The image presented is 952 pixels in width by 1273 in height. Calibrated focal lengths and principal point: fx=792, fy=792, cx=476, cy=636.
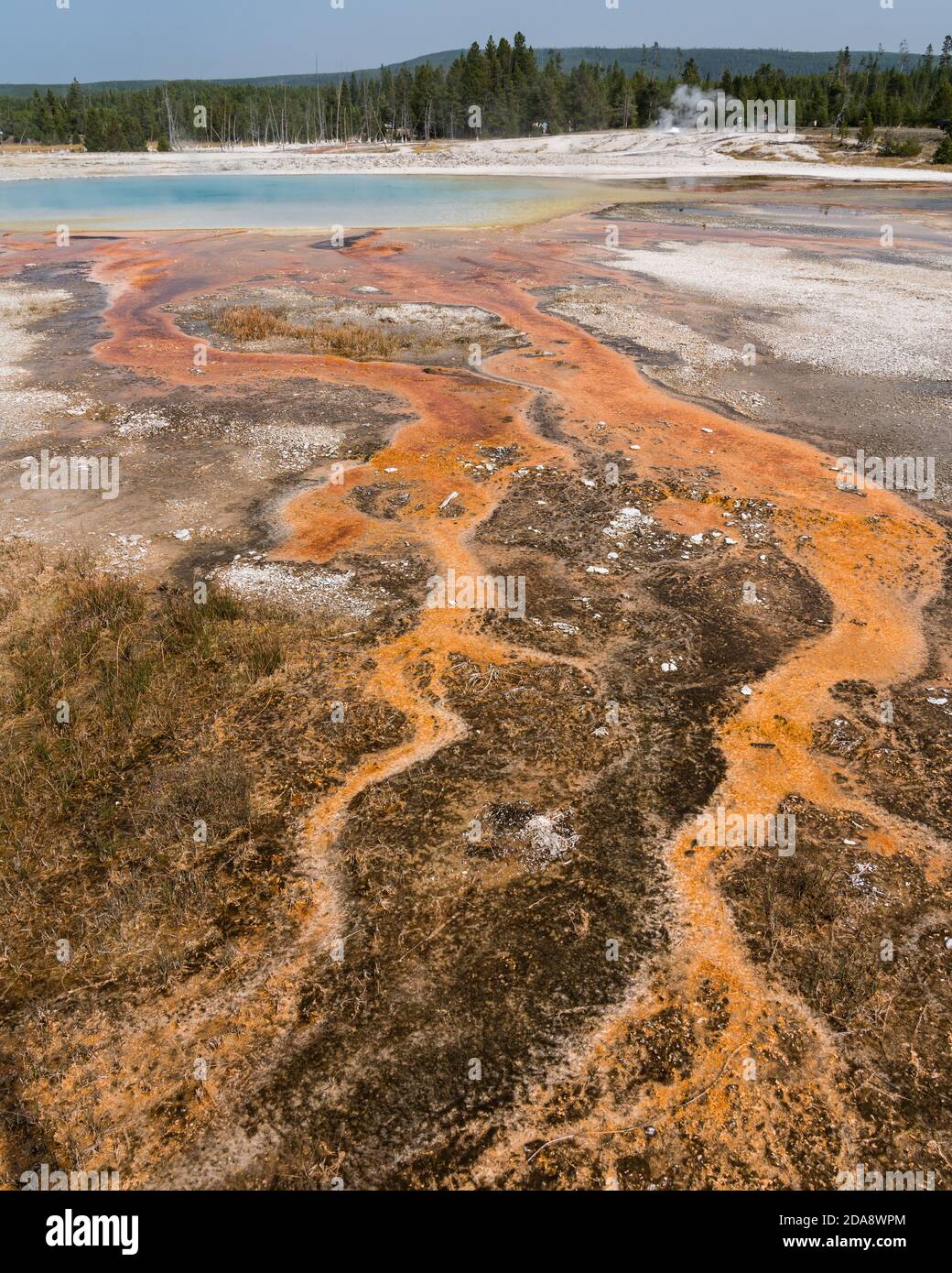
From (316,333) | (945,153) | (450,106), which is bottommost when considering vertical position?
(316,333)

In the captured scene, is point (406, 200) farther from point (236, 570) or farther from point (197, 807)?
point (197, 807)

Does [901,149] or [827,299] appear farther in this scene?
[901,149]

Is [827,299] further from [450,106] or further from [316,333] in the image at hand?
[450,106]

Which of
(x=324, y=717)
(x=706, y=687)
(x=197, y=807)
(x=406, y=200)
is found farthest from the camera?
(x=406, y=200)

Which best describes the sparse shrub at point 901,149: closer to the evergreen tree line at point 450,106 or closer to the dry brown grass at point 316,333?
the evergreen tree line at point 450,106

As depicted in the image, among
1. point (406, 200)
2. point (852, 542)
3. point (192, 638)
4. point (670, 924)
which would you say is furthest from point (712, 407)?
point (406, 200)

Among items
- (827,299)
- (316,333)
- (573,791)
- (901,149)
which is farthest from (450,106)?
(573,791)
